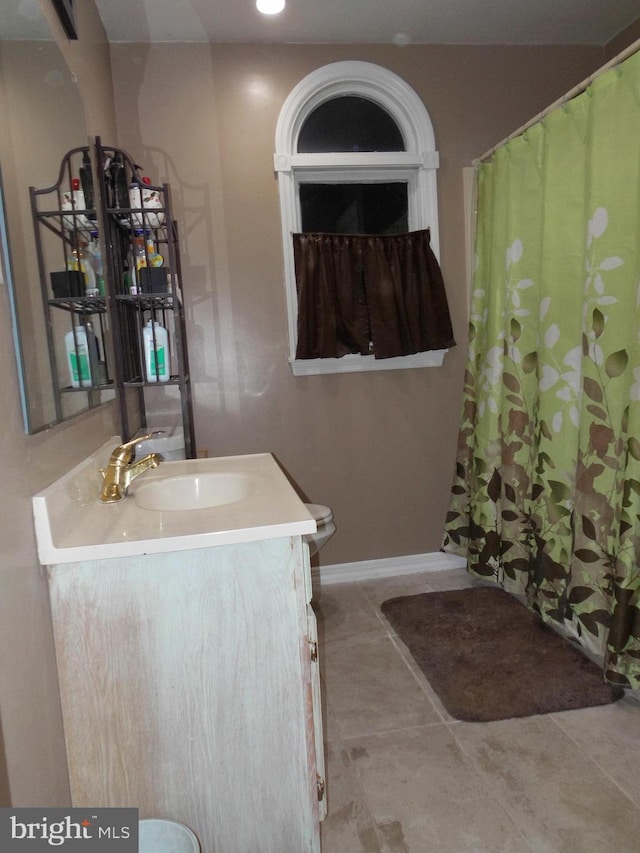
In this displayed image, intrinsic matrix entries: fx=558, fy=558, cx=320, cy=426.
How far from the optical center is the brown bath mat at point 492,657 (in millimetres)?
1859

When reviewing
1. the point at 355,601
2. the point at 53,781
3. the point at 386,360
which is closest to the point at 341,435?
the point at 386,360

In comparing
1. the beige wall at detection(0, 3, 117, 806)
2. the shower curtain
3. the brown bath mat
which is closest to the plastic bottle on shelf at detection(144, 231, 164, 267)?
the beige wall at detection(0, 3, 117, 806)

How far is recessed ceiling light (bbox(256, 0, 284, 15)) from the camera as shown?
7.34 feet

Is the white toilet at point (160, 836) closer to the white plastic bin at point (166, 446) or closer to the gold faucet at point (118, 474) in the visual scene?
the gold faucet at point (118, 474)

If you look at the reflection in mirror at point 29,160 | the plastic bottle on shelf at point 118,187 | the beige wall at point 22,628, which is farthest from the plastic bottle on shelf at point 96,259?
the beige wall at point 22,628

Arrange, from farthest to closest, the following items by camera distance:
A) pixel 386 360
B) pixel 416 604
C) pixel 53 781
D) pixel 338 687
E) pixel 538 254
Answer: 1. pixel 386 360
2. pixel 416 604
3. pixel 538 254
4. pixel 338 687
5. pixel 53 781

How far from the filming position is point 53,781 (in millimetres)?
1050

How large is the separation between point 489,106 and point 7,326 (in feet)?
8.73

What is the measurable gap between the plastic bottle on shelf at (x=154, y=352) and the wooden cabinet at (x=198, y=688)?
3.48 ft

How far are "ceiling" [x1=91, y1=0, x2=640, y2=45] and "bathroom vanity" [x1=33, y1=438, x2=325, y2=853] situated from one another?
2099 mm

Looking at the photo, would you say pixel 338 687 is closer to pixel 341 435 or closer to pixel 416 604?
pixel 416 604

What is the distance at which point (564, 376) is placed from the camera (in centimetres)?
207

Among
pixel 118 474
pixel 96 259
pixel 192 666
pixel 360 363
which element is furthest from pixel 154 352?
pixel 192 666

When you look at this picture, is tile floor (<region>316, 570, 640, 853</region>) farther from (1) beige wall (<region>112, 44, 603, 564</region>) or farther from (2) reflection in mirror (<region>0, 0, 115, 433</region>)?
(2) reflection in mirror (<region>0, 0, 115, 433</region>)
